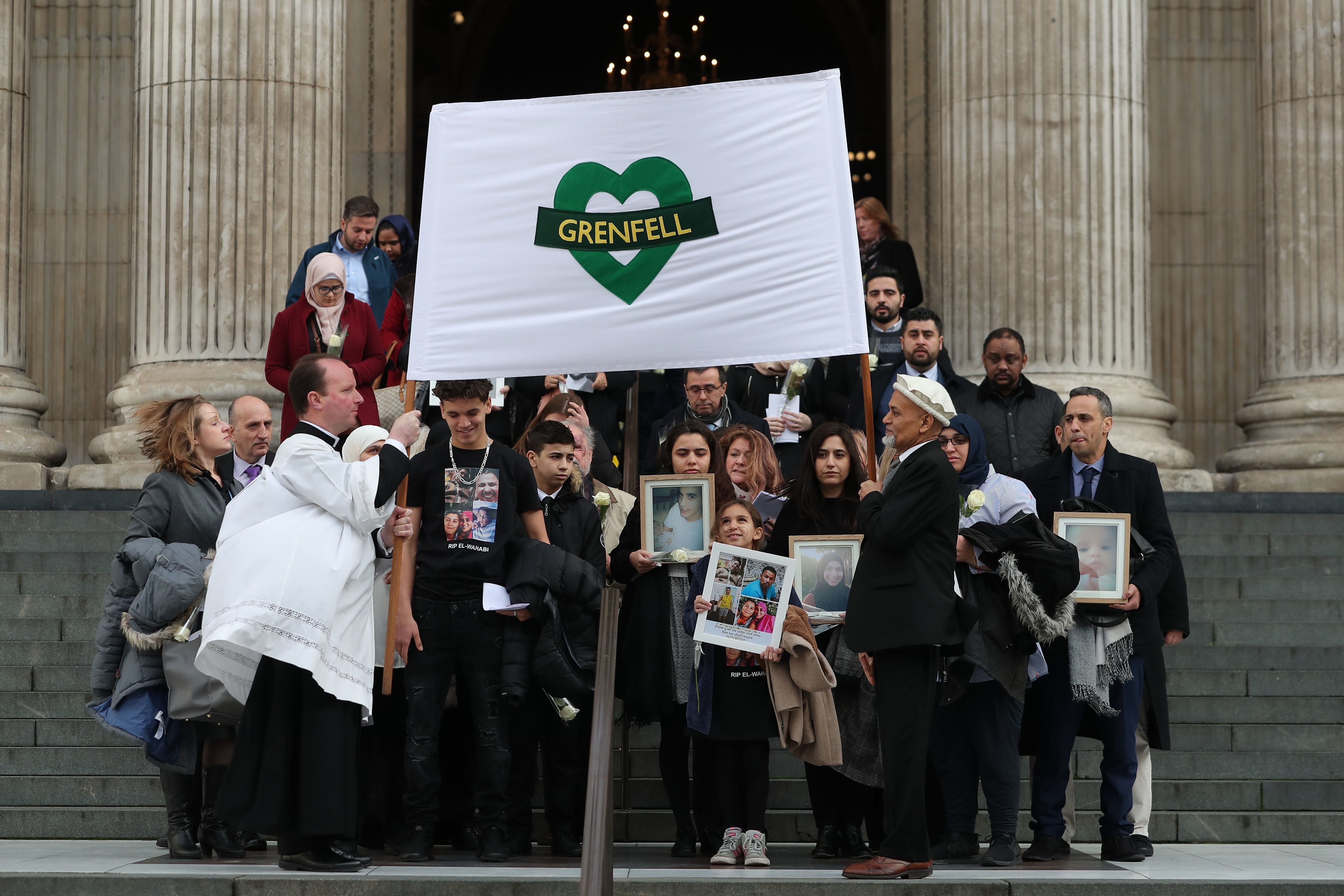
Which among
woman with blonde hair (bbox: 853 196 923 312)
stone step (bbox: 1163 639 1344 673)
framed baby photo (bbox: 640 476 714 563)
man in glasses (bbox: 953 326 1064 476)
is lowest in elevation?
stone step (bbox: 1163 639 1344 673)

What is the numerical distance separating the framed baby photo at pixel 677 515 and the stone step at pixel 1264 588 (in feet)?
12.2

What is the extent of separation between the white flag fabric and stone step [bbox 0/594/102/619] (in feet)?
11.0

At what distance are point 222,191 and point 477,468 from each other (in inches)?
222

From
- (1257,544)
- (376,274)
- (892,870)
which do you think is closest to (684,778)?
(892,870)

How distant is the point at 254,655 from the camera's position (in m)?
6.97

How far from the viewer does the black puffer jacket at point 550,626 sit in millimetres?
7348

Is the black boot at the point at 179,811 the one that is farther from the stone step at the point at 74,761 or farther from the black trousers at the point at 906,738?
the black trousers at the point at 906,738

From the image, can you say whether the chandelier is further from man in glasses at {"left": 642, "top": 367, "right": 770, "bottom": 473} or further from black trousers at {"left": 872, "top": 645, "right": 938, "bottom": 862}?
black trousers at {"left": 872, "top": 645, "right": 938, "bottom": 862}

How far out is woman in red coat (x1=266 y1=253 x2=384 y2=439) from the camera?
9.64m

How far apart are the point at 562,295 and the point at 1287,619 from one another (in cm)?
495

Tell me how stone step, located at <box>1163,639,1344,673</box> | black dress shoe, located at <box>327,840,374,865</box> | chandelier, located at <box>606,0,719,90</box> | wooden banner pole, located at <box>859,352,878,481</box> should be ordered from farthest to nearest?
1. chandelier, located at <box>606,0,719,90</box>
2. stone step, located at <box>1163,639,1344,673</box>
3. wooden banner pole, located at <box>859,352,878,481</box>
4. black dress shoe, located at <box>327,840,374,865</box>

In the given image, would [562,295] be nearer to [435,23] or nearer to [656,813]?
[656,813]

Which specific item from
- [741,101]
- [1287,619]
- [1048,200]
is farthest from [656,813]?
[1048,200]

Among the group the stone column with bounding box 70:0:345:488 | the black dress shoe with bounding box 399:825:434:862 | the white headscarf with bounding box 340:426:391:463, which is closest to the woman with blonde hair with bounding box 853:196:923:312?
the stone column with bounding box 70:0:345:488
